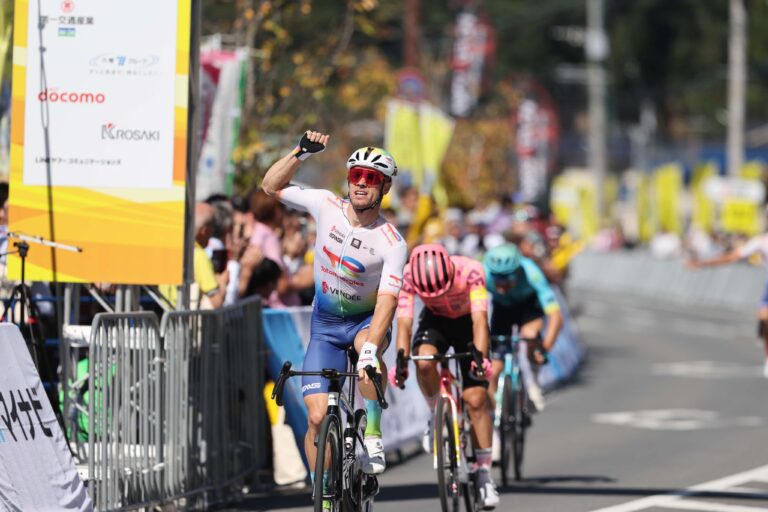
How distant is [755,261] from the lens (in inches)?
1575

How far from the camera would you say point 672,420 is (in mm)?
17500

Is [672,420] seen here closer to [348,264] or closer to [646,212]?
[348,264]

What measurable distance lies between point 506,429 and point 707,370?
11263mm

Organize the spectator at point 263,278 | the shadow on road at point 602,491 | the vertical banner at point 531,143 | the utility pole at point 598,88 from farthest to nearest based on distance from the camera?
the vertical banner at point 531,143, the utility pole at point 598,88, the spectator at point 263,278, the shadow on road at point 602,491

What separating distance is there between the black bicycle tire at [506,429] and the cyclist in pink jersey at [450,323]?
1.69 meters

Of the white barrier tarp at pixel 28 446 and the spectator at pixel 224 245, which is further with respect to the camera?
the spectator at pixel 224 245

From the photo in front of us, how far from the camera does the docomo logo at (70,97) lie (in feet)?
35.3

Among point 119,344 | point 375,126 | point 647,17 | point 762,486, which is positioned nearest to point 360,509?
point 119,344

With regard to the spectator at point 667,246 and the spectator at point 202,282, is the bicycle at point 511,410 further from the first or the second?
the spectator at point 667,246

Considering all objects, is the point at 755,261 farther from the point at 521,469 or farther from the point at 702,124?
→ the point at 702,124

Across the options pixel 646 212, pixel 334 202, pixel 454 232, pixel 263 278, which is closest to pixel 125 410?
pixel 334 202

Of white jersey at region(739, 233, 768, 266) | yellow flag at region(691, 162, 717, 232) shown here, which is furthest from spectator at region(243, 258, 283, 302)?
yellow flag at region(691, 162, 717, 232)

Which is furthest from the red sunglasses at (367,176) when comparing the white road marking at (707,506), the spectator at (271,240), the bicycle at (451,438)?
the spectator at (271,240)

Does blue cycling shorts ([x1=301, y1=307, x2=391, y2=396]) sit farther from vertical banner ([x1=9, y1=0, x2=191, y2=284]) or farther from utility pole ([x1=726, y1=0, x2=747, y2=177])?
utility pole ([x1=726, y1=0, x2=747, y2=177])
